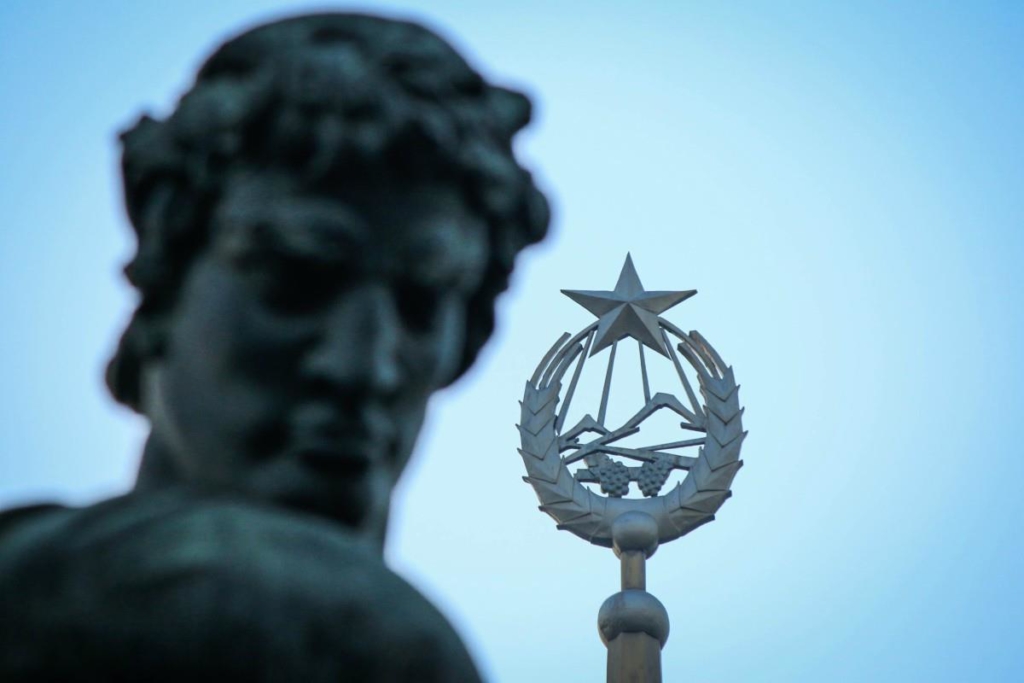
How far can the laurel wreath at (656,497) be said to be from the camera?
43.7ft

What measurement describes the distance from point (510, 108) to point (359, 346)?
508 millimetres

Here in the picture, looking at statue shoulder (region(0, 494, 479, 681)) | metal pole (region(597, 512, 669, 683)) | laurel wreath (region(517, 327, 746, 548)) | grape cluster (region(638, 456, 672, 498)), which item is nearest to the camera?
statue shoulder (region(0, 494, 479, 681))

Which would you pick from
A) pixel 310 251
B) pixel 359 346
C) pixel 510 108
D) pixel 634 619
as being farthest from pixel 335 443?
pixel 634 619

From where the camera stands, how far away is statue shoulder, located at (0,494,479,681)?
186 cm

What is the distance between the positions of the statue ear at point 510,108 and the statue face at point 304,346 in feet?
0.78

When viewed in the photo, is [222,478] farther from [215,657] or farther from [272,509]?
[215,657]

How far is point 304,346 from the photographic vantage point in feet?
7.20

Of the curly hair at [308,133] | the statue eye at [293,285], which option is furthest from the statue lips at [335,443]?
the curly hair at [308,133]

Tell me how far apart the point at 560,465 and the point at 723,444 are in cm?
134

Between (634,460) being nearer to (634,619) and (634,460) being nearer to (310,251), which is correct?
(634,619)

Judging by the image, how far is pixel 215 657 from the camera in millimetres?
1851

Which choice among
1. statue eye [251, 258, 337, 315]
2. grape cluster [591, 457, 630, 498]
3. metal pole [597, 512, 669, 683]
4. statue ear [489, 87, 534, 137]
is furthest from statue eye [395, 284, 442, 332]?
grape cluster [591, 457, 630, 498]

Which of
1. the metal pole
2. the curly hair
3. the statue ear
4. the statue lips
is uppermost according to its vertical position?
the metal pole

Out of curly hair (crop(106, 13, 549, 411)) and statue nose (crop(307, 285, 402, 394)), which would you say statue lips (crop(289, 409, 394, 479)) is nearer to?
statue nose (crop(307, 285, 402, 394))
